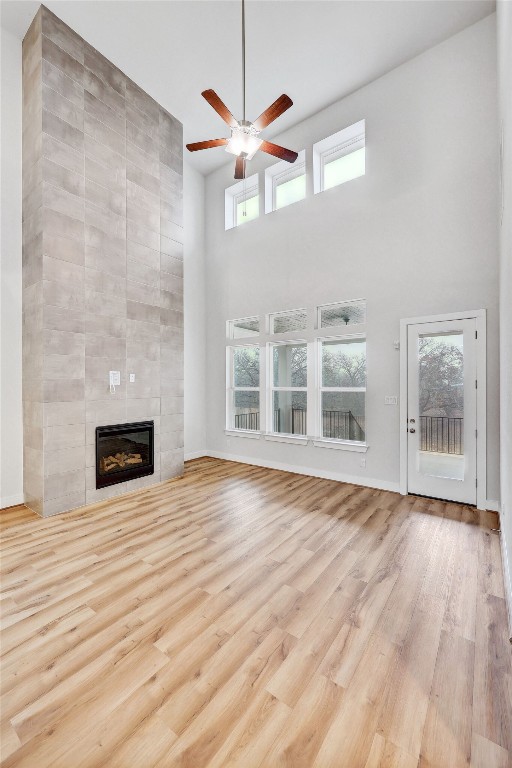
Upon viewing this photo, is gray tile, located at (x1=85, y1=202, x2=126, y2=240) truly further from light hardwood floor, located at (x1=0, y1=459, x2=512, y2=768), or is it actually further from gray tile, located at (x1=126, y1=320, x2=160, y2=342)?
light hardwood floor, located at (x1=0, y1=459, x2=512, y2=768)

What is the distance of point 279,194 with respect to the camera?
591 centimetres

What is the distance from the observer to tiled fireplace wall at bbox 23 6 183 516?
3723mm

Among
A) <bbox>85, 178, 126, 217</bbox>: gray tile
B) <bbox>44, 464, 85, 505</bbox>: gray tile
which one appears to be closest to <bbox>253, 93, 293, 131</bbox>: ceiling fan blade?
<bbox>85, 178, 126, 217</bbox>: gray tile

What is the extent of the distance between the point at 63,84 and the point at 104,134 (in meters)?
0.57

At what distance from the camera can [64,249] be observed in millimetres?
3846

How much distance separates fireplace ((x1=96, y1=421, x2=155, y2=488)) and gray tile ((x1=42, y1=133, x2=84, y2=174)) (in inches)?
124

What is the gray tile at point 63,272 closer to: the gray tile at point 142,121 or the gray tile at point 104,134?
the gray tile at point 104,134

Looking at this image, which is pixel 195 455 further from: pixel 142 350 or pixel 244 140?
pixel 244 140

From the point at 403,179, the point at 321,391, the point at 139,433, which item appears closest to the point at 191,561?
the point at 139,433

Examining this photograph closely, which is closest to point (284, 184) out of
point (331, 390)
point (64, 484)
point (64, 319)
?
point (331, 390)

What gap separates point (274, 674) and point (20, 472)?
12.4 ft

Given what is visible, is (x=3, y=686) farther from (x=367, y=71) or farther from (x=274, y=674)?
(x=367, y=71)

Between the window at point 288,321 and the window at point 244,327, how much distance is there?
0.32 metres

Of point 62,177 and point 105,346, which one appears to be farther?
point 105,346
